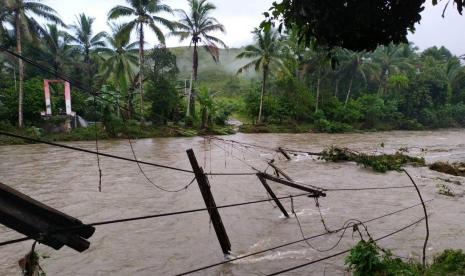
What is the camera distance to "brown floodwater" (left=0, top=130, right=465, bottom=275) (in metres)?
8.29

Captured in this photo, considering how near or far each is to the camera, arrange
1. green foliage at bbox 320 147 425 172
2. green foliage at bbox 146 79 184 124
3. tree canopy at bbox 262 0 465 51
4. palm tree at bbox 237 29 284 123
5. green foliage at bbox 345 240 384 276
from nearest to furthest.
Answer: tree canopy at bbox 262 0 465 51
green foliage at bbox 345 240 384 276
green foliage at bbox 320 147 425 172
green foliage at bbox 146 79 184 124
palm tree at bbox 237 29 284 123

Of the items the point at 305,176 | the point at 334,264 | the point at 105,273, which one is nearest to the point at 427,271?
the point at 334,264

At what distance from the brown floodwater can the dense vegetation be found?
8.03 meters

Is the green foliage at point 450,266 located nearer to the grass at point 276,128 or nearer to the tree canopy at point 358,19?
the tree canopy at point 358,19

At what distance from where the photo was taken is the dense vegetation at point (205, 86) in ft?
103

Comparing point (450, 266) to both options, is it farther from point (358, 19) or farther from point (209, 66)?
point (209, 66)

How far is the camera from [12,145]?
26.5 metres

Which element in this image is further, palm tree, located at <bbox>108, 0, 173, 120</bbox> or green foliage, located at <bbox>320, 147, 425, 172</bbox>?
palm tree, located at <bbox>108, 0, 173, 120</bbox>

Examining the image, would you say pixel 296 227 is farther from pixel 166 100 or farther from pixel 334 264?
pixel 166 100

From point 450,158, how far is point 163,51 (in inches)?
1002

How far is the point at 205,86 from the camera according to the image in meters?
41.2

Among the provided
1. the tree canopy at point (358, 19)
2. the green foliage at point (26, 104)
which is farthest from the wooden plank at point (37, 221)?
the green foliage at point (26, 104)

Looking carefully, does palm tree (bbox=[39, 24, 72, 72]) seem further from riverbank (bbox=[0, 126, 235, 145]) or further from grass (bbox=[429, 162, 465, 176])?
grass (bbox=[429, 162, 465, 176])

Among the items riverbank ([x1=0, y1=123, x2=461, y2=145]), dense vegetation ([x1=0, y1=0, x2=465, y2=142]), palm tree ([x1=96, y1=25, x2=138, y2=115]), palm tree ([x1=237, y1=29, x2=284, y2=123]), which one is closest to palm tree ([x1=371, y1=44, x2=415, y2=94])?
dense vegetation ([x1=0, y1=0, x2=465, y2=142])
